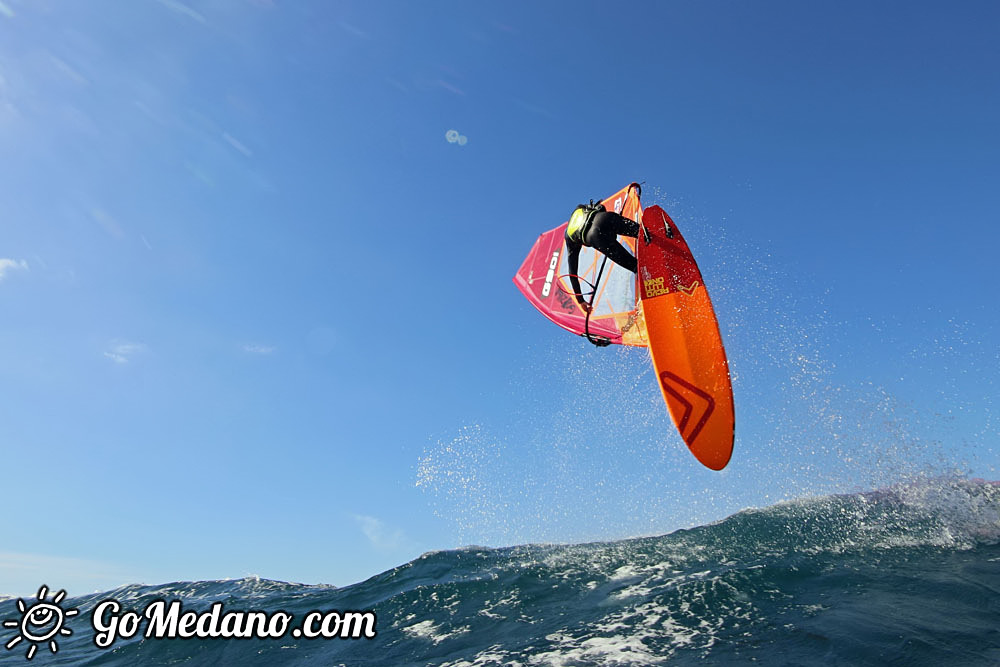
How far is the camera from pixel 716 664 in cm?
507

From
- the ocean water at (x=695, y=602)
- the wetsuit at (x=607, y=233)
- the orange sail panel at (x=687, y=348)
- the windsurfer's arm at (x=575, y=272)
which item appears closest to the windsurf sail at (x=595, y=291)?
the windsurfer's arm at (x=575, y=272)

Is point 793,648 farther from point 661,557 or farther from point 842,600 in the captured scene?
point 661,557

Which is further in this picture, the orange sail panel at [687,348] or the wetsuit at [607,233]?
the wetsuit at [607,233]

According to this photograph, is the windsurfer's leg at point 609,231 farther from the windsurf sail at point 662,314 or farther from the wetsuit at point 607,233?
the windsurf sail at point 662,314

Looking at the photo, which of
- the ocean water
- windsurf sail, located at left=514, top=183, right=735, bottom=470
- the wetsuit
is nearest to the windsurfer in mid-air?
the wetsuit

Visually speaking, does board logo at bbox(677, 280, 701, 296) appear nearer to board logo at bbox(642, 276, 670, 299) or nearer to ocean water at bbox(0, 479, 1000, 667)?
board logo at bbox(642, 276, 670, 299)

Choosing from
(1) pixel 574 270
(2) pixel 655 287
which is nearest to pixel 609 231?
(2) pixel 655 287

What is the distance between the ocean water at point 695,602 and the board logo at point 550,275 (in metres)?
6.28

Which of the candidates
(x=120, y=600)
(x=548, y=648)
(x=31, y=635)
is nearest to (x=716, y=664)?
(x=548, y=648)

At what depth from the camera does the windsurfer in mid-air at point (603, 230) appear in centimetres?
1070

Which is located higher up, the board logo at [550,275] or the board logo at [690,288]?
the board logo at [550,275]

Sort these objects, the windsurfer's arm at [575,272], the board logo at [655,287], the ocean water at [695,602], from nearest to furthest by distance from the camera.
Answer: the ocean water at [695,602]
the board logo at [655,287]
the windsurfer's arm at [575,272]

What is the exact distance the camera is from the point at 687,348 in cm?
941

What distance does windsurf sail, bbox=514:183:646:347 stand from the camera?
38.9ft
